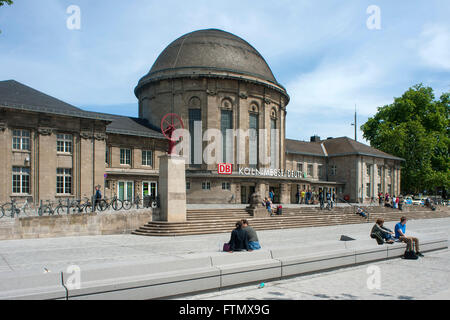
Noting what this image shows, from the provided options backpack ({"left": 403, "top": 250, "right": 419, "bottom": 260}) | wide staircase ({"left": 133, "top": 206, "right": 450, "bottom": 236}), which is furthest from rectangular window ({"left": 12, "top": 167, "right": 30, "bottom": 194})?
backpack ({"left": 403, "top": 250, "right": 419, "bottom": 260})

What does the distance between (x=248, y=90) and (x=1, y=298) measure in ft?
132

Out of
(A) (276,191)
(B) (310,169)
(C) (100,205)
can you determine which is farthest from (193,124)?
(B) (310,169)

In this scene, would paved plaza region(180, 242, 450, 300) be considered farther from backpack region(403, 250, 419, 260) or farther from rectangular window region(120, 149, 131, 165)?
rectangular window region(120, 149, 131, 165)

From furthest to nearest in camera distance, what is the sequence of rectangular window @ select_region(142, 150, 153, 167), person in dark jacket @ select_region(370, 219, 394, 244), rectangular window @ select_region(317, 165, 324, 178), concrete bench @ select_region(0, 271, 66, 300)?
1. rectangular window @ select_region(317, 165, 324, 178)
2. rectangular window @ select_region(142, 150, 153, 167)
3. person in dark jacket @ select_region(370, 219, 394, 244)
4. concrete bench @ select_region(0, 271, 66, 300)

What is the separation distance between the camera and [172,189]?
957 inches

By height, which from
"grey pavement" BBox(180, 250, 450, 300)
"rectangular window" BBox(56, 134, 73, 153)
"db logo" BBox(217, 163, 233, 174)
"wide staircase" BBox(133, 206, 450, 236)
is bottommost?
"wide staircase" BBox(133, 206, 450, 236)

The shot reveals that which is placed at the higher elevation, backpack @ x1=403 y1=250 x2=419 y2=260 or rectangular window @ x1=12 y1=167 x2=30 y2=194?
rectangular window @ x1=12 y1=167 x2=30 y2=194

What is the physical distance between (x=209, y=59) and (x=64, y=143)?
18.9m

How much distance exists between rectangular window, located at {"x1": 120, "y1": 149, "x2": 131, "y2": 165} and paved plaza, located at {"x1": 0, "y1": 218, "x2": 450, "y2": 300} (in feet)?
62.8

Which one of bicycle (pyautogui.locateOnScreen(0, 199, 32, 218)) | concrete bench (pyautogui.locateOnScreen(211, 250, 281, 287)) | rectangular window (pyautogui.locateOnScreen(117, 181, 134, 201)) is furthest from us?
rectangular window (pyautogui.locateOnScreen(117, 181, 134, 201))

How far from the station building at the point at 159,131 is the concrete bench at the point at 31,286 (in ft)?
83.7

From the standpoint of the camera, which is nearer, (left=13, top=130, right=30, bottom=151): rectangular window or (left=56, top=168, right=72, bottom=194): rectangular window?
(left=13, top=130, right=30, bottom=151): rectangular window

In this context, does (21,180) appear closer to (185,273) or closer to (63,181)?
(63,181)

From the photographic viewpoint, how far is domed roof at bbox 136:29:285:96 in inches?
1682
